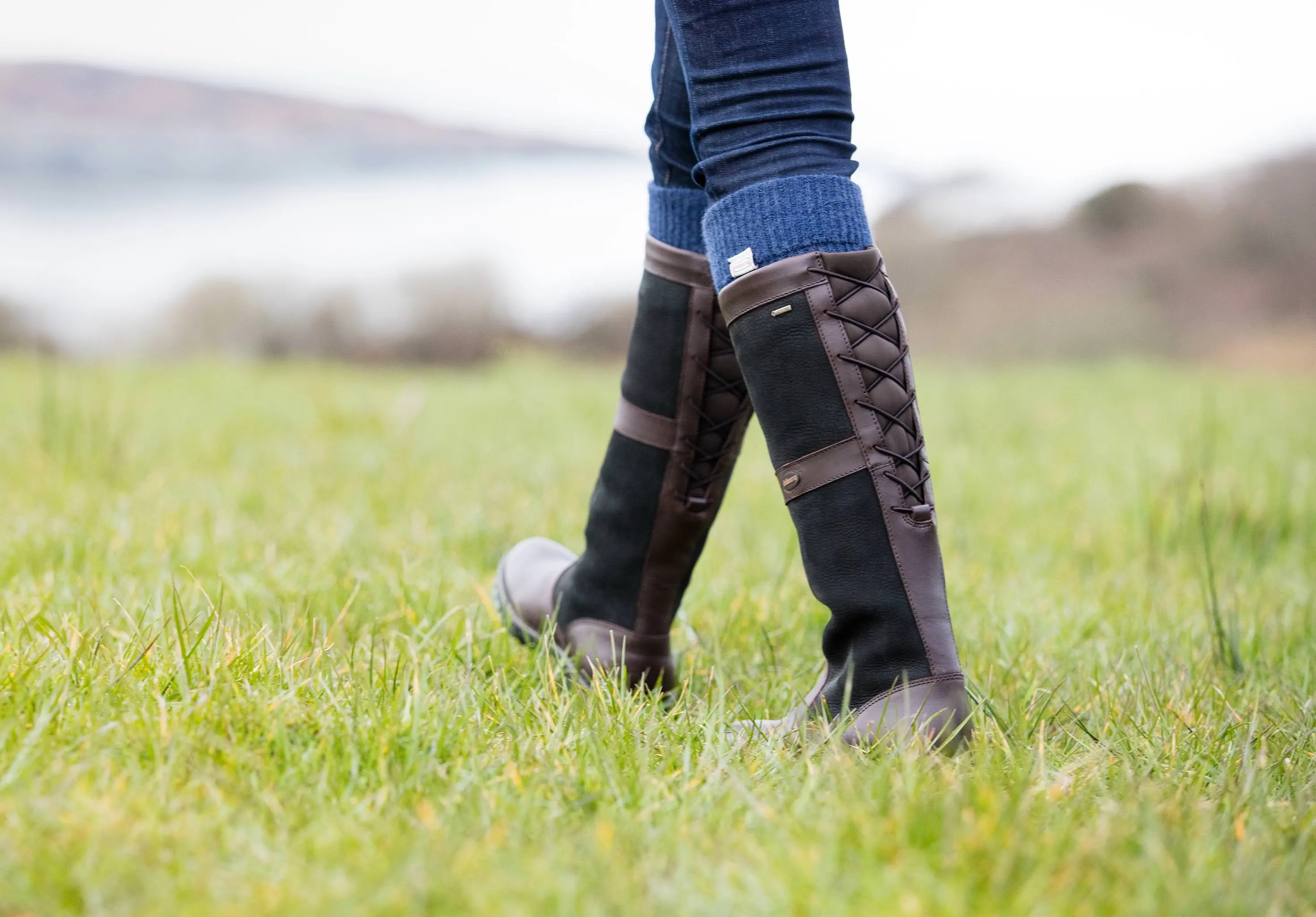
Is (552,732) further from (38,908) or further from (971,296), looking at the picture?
(971,296)

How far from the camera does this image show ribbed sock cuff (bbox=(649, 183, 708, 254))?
1.69 metres

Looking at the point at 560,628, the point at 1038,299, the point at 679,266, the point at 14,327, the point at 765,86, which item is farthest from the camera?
the point at 1038,299

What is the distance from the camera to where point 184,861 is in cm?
98

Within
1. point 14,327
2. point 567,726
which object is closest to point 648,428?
point 567,726

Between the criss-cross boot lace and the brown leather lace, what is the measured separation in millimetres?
288

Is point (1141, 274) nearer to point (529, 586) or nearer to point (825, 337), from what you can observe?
point (529, 586)

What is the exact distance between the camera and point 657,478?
175 centimetres

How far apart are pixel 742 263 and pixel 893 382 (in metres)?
0.27

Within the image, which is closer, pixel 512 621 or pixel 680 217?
pixel 680 217

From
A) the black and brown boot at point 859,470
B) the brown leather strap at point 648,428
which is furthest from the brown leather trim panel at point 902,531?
the brown leather strap at point 648,428

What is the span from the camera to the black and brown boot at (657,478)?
169 centimetres

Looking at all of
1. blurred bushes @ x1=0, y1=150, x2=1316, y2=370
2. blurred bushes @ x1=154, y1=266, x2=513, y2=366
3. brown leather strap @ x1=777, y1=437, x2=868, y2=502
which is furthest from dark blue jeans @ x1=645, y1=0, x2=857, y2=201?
blurred bushes @ x1=154, y1=266, x2=513, y2=366

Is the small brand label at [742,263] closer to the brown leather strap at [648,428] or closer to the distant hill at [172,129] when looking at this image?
the brown leather strap at [648,428]

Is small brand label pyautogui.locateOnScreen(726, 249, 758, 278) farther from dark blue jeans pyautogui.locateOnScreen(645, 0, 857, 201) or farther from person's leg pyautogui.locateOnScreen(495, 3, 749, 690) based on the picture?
person's leg pyautogui.locateOnScreen(495, 3, 749, 690)
